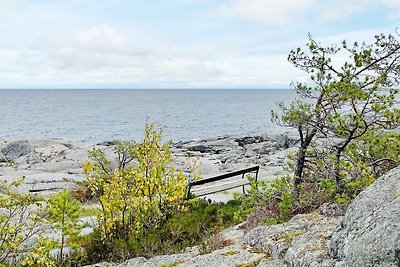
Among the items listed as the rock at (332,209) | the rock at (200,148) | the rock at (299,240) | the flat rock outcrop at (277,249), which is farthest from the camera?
the rock at (200,148)

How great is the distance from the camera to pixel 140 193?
842 centimetres

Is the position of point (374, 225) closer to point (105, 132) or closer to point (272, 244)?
point (272, 244)

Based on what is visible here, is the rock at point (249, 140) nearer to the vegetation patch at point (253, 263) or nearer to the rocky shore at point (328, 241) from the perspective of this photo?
the rocky shore at point (328, 241)

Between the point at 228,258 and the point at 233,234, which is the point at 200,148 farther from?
the point at 228,258

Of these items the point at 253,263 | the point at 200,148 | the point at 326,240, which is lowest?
the point at 200,148

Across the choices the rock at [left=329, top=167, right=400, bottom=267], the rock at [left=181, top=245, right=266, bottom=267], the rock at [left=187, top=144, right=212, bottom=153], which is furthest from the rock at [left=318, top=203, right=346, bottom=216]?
the rock at [left=187, top=144, right=212, bottom=153]

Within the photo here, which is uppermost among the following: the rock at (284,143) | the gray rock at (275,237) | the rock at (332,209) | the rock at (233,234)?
the rock at (332,209)

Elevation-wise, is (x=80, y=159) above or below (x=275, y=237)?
below

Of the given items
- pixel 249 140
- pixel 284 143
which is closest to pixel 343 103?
pixel 284 143

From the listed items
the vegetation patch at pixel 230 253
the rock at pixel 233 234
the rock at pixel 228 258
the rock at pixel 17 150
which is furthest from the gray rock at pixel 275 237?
the rock at pixel 17 150

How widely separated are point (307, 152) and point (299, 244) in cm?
268

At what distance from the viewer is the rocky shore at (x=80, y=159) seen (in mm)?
19275

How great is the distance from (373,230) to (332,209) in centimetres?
238

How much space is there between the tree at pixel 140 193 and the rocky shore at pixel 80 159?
5.56 m
